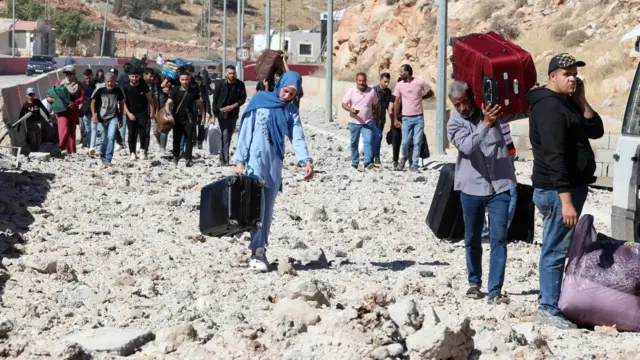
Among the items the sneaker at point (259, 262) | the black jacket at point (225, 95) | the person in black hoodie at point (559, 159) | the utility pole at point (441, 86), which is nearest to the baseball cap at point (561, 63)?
the person in black hoodie at point (559, 159)

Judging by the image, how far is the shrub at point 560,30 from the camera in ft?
120

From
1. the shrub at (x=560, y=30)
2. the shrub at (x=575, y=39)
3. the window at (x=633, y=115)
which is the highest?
the shrub at (x=560, y=30)

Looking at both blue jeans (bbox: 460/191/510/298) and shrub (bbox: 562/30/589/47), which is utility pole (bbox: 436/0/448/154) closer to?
blue jeans (bbox: 460/191/510/298)

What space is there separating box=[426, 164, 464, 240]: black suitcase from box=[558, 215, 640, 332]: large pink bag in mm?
1614

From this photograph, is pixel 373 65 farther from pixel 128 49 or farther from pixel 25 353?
pixel 128 49

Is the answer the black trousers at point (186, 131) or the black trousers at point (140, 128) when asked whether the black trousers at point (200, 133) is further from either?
the black trousers at point (186, 131)

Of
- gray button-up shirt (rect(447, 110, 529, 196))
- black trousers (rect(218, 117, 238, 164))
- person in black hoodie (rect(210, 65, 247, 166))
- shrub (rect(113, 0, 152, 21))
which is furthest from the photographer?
shrub (rect(113, 0, 152, 21))

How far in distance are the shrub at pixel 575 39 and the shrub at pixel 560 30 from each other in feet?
Answer: 2.68

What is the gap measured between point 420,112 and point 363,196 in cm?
315

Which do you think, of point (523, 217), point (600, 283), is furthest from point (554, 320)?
point (523, 217)

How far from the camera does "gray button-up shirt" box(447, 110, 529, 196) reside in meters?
7.71

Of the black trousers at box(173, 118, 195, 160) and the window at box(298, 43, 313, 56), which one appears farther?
the window at box(298, 43, 313, 56)

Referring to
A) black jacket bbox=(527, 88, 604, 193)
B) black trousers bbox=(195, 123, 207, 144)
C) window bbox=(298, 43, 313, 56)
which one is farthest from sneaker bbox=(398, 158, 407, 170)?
window bbox=(298, 43, 313, 56)

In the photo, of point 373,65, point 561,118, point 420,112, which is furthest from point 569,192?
point 373,65
